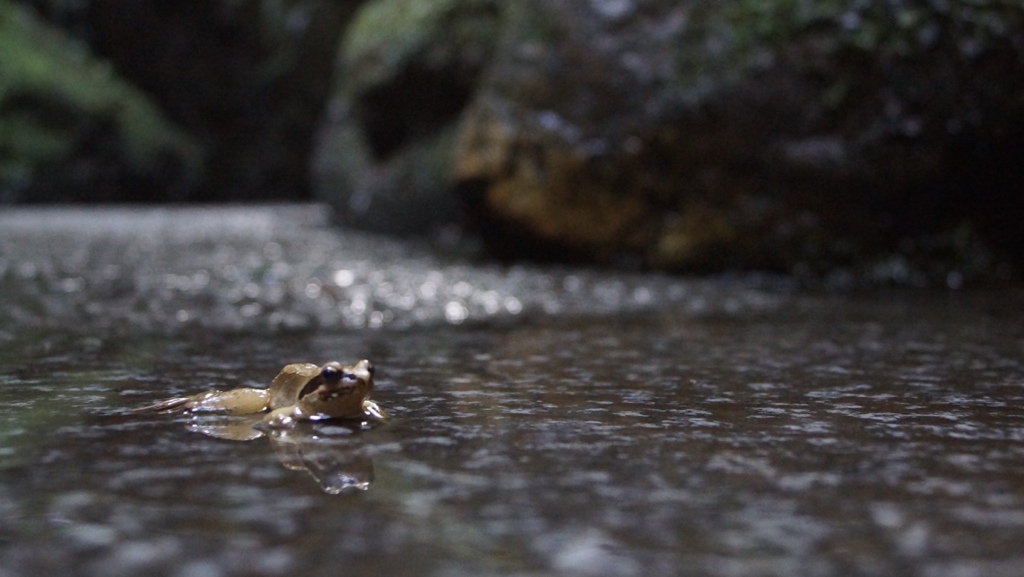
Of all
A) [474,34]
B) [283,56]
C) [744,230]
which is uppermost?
[283,56]

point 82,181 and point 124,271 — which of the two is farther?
point 82,181

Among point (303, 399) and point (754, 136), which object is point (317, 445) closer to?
point (303, 399)

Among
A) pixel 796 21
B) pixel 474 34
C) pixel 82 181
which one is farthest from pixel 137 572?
pixel 82 181

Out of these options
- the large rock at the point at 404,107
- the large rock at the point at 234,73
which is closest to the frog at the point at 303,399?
the large rock at the point at 404,107

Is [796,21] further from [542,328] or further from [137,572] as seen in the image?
[137,572]

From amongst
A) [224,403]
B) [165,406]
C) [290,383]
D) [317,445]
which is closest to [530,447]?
[317,445]

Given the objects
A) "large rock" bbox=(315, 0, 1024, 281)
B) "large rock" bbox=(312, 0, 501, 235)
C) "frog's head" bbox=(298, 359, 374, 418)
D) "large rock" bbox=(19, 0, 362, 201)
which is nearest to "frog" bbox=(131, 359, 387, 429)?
"frog's head" bbox=(298, 359, 374, 418)
